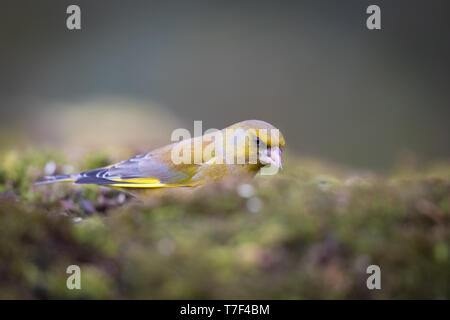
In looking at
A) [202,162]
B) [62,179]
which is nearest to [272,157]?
[202,162]

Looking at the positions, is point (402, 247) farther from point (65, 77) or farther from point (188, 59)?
point (65, 77)

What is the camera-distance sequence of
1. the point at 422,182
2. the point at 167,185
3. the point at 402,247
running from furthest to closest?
the point at 167,185 < the point at 422,182 < the point at 402,247

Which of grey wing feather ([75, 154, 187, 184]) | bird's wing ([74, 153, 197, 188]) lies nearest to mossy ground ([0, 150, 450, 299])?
bird's wing ([74, 153, 197, 188])

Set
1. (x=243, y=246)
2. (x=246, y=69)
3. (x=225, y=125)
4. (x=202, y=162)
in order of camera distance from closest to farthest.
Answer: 1. (x=243, y=246)
2. (x=202, y=162)
3. (x=225, y=125)
4. (x=246, y=69)

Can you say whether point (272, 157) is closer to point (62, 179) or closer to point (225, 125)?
point (62, 179)
